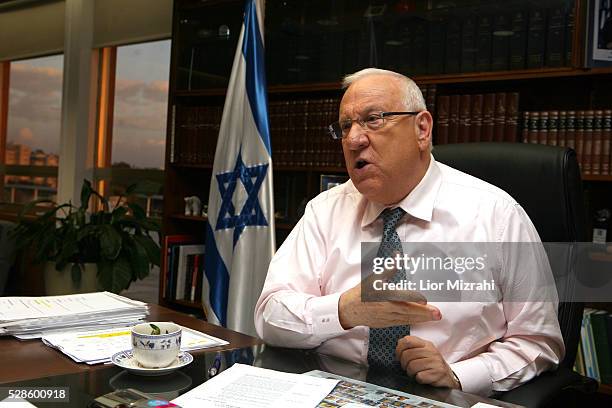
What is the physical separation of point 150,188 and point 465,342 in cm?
269

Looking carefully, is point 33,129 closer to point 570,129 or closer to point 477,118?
point 477,118

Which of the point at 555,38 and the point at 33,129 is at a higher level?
the point at 555,38

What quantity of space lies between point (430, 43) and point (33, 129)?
3887mm

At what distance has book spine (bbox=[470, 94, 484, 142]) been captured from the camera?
2496 millimetres

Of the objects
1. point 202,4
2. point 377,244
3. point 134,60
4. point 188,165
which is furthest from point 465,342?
point 134,60

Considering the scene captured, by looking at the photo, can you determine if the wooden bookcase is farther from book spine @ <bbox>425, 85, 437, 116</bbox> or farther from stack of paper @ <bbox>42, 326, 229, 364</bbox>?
stack of paper @ <bbox>42, 326, 229, 364</bbox>

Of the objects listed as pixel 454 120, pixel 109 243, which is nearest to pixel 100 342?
pixel 454 120

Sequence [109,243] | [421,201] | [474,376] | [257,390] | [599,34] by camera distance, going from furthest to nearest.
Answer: [109,243], [599,34], [421,201], [474,376], [257,390]

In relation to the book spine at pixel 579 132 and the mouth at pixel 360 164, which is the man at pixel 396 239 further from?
the book spine at pixel 579 132

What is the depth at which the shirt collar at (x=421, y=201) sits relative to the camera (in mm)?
1474

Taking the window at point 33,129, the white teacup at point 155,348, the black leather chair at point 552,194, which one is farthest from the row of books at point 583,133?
the window at point 33,129

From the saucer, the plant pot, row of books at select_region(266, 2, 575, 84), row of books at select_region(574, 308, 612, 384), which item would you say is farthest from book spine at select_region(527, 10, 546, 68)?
the plant pot

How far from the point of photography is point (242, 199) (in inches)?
112

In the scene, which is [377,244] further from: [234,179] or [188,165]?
[188,165]
